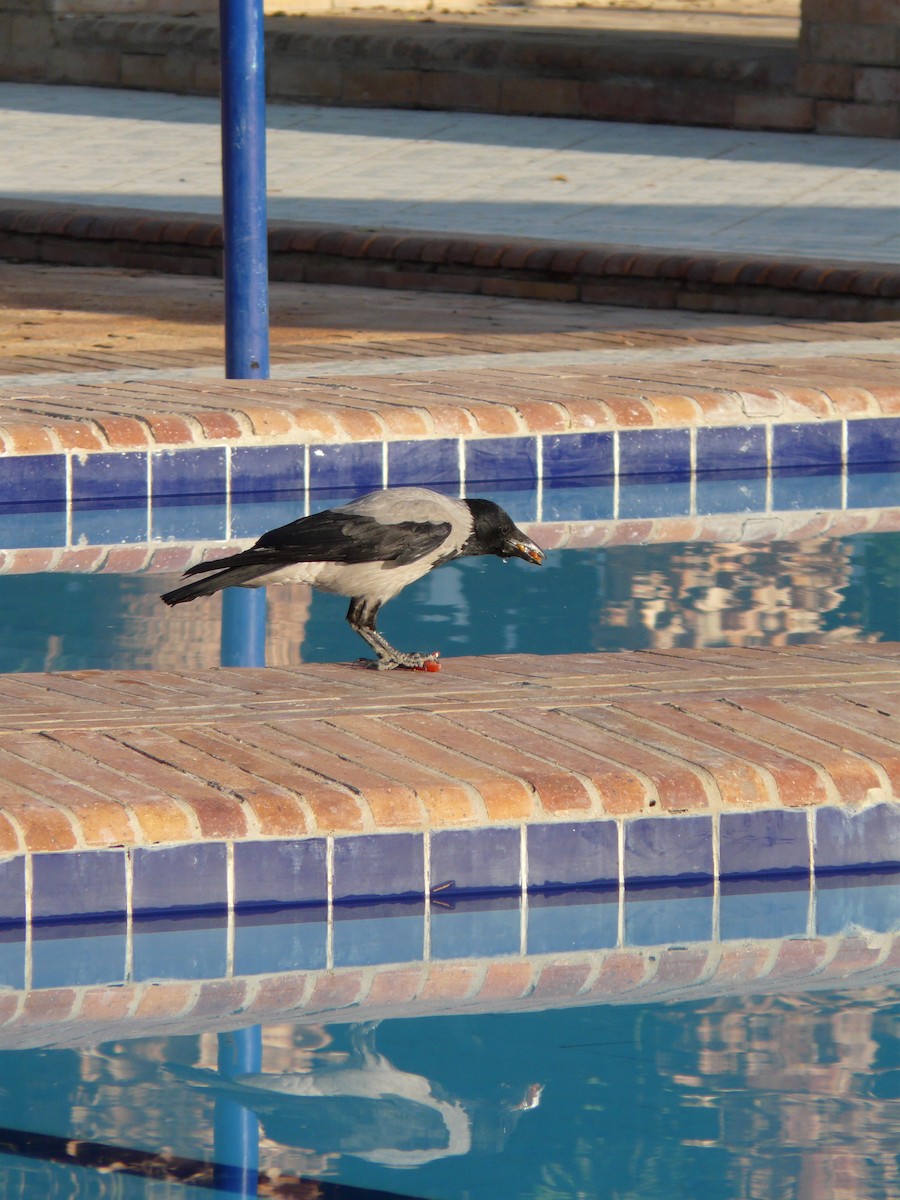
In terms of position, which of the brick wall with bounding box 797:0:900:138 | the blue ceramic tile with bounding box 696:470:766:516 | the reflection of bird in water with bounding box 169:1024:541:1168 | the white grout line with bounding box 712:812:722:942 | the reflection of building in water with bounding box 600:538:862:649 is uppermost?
the brick wall with bounding box 797:0:900:138

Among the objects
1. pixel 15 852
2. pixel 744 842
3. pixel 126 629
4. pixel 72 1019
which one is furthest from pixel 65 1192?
pixel 126 629

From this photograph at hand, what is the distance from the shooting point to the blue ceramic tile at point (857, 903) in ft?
12.6

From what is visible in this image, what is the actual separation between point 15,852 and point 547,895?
890 millimetres

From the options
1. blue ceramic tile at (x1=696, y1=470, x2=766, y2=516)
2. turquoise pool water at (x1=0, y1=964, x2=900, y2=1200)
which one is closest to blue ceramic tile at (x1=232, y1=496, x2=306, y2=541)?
blue ceramic tile at (x1=696, y1=470, x2=766, y2=516)

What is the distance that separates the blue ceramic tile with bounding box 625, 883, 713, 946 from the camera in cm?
375

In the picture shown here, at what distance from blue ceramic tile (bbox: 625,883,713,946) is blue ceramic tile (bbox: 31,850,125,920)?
0.83 meters

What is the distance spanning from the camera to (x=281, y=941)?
368 centimetres

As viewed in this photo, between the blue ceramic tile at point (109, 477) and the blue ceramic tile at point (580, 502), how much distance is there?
113cm

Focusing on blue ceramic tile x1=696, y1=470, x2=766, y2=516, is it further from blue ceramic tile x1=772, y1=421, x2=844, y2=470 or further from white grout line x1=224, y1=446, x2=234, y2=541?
white grout line x1=224, y1=446, x2=234, y2=541

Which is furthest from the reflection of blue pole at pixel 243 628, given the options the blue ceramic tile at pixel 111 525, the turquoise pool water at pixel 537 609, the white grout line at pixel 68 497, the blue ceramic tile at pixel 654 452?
the blue ceramic tile at pixel 654 452

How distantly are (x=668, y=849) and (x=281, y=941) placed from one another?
26.5 inches

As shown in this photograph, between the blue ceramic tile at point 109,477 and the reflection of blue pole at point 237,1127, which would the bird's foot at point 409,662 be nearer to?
the reflection of blue pole at point 237,1127

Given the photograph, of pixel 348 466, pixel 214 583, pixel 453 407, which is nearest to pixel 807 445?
pixel 453 407

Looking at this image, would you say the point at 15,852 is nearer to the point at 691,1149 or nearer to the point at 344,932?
the point at 344,932
